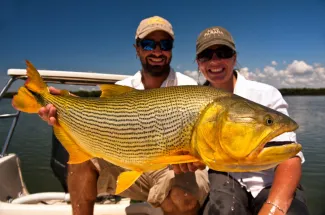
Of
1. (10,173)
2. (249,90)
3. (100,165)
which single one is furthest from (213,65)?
(10,173)

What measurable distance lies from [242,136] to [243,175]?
1.50m

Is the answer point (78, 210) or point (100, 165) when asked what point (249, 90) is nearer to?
point (100, 165)

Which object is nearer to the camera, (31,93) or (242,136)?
(242,136)

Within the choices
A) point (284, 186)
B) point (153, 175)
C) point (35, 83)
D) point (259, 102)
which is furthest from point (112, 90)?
point (284, 186)

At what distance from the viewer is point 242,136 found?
90.1 inches

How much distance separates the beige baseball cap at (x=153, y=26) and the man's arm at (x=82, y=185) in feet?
→ 6.15

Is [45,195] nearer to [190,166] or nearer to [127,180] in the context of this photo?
[127,180]

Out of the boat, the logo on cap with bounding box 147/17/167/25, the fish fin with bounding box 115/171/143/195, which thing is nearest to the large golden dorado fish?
the fish fin with bounding box 115/171/143/195

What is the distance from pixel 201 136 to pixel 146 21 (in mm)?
2703

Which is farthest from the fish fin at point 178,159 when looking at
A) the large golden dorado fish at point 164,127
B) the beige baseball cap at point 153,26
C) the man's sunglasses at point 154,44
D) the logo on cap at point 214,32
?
the beige baseball cap at point 153,26

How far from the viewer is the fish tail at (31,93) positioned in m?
3.27

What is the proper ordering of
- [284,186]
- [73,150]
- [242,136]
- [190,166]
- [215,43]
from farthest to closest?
[215,43] < [73,150] < [284,186] < [190,166] < [242,136]

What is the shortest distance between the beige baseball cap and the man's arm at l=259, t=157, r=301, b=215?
2.34 metres

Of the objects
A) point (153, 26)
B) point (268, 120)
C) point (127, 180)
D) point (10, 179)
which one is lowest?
point (10, 179)
